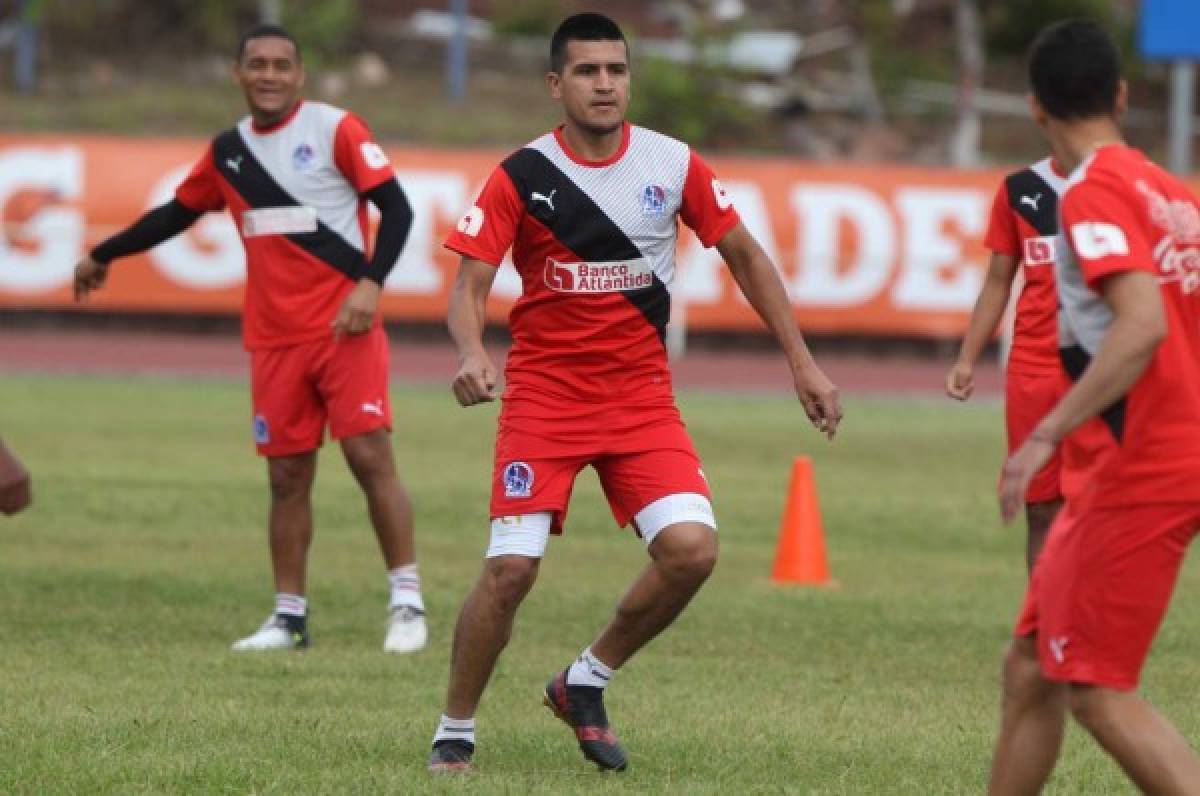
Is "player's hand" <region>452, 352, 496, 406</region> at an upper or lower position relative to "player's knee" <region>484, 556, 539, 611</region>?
upper

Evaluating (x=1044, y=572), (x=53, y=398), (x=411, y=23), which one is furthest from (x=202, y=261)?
(x=1044, y=572)

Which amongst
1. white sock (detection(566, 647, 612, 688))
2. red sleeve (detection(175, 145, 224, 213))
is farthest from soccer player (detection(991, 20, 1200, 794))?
red sleeve (detection(175, 145, 224, 213))

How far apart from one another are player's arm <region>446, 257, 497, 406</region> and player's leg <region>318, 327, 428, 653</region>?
8.89 feet

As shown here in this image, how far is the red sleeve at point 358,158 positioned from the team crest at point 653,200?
2.69 m

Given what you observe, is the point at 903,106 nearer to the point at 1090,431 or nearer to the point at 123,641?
the point at 123,641

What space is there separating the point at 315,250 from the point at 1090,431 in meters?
4.97

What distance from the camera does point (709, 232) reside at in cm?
726

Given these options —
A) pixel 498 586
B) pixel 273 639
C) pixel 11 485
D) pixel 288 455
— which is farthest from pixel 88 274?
pixel 498 586

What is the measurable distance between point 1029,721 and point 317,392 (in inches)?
189

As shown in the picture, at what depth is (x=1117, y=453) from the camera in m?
5.34

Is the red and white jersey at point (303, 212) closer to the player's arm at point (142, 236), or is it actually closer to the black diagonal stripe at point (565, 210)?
the player's arm at point (142, 236)

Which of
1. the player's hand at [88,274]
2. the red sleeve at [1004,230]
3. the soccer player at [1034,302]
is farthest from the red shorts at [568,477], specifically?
the player's hand at [88,274]

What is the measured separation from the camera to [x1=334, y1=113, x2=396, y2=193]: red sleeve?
966 cm

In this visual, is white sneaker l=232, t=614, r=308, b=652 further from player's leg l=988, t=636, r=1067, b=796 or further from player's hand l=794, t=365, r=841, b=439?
player's leg l=988, t=636, r=1067, b=796
